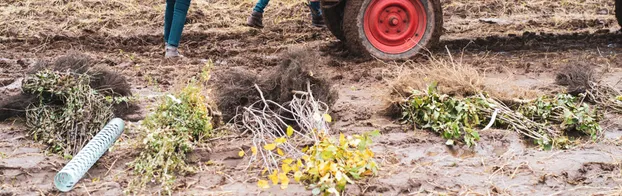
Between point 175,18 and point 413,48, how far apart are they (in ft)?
7.46

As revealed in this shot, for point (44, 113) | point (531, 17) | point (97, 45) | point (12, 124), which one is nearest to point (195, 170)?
point (44, 113)

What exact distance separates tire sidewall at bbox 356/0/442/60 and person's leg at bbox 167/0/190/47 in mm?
1654

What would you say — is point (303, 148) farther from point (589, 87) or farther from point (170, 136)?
point (589, 87)

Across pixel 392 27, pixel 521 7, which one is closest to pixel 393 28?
pixel 392 27

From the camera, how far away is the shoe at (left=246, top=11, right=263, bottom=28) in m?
7.90

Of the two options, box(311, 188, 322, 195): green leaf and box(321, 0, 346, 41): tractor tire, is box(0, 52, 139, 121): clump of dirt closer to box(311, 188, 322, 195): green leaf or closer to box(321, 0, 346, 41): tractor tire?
box(311, 188, 322, 195): green leaf

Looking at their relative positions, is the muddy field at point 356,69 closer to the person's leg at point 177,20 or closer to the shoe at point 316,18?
the shoe at point 316,18

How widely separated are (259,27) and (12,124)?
4.04m

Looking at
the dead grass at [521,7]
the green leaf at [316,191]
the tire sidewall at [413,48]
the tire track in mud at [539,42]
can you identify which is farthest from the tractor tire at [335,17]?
the green leaf at [316,191]

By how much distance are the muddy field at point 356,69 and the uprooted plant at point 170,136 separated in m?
0.08

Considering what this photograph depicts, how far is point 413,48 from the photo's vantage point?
6.17m

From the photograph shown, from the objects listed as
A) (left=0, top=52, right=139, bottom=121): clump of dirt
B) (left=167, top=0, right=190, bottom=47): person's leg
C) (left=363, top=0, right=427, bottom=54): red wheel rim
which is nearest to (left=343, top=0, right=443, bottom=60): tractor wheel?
(left=363, top=0, right=427, bottom=54): red wheel rim

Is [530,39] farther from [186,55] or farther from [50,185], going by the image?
[50,185]

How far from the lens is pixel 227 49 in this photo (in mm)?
7055
